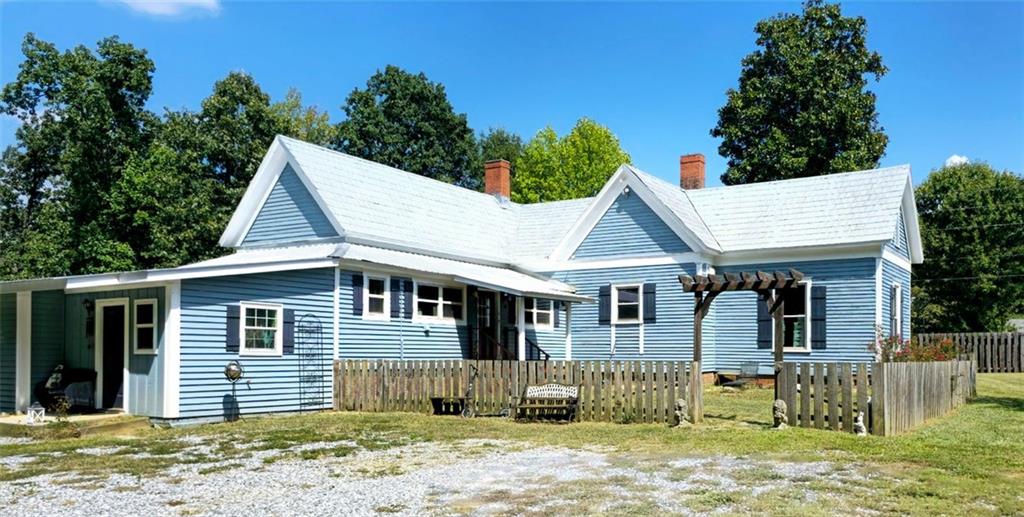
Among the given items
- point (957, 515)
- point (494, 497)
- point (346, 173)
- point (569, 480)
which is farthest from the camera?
point (346, 173)

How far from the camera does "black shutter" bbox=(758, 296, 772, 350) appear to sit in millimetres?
25953

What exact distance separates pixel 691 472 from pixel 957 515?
3050mm

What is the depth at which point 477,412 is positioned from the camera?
1806 centimetres

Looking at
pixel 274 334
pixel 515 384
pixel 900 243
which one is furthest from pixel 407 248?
pixel 900 243

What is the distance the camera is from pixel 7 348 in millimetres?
18750

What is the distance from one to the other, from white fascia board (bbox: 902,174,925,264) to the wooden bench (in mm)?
14372

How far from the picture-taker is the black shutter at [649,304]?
26.7m

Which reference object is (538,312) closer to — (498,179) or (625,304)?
(625,304)

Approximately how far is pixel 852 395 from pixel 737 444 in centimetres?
238

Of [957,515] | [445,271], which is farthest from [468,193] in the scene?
[957,515]

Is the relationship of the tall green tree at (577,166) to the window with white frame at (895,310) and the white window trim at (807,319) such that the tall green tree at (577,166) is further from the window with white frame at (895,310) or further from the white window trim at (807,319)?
the white window trim at (807,319)

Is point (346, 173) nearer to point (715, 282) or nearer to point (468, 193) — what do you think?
point (468, 193)

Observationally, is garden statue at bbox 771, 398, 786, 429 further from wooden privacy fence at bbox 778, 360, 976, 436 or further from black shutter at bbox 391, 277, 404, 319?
black shutter at bbox 391, 277, 404, 319

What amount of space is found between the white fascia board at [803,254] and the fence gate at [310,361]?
1206 centimetres
